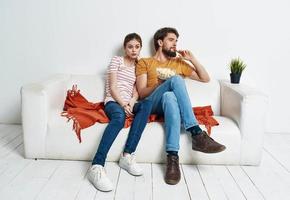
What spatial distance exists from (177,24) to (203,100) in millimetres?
731

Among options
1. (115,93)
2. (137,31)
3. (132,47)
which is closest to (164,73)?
(132,47)

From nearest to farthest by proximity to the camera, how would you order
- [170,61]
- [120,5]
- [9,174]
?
[9,174] → [170,61] → [120,5]

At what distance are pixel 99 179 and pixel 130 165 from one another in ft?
0.89

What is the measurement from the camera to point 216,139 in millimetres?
2260

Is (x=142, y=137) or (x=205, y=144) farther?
(x=142, y=137)

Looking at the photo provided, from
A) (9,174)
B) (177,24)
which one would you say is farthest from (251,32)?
(9,174)

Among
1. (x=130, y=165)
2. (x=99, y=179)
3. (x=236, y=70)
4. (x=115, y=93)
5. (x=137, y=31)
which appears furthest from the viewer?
(x=137, y=31)

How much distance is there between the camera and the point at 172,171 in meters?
2.04

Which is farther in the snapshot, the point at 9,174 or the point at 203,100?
the point at 203,100

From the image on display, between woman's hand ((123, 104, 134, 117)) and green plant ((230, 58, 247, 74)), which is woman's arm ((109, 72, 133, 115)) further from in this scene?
green plant ((230, 58, 247, 74))

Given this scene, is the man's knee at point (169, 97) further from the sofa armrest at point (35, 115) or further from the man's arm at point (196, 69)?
the sofa armrest at point (35, 115)

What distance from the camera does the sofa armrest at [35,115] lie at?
224 centimetres

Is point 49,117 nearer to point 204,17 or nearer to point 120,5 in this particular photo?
point 120,5

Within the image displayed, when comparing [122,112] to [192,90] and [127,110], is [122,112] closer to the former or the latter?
[127,110]
